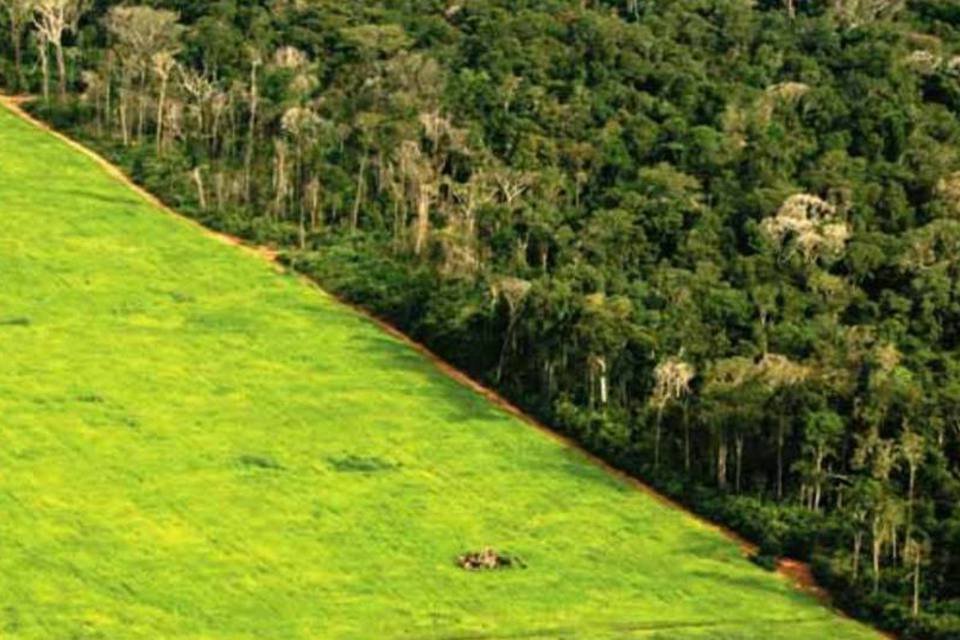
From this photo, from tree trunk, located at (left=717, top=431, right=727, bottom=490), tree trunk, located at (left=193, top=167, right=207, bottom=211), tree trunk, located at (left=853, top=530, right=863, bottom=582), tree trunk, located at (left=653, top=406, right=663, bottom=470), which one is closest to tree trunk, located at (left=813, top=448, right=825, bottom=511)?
tree trunk, located at (left=853, top=530, right=863, bottom=582)

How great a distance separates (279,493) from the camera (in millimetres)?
145125

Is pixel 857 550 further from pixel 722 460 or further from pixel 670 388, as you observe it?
pixel 670 388

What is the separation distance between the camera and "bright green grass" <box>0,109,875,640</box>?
12838cm

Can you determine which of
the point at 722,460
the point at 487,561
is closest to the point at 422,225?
the point at 722,460

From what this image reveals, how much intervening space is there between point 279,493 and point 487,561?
15987 mm

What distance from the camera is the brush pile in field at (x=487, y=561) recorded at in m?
135

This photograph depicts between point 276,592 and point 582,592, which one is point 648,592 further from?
point 276,592

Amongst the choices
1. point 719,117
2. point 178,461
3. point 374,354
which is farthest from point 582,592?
point 719,117

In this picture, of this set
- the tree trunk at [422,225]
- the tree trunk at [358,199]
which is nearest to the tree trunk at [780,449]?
the tree trunk at [422,225]

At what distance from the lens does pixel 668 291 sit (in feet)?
542

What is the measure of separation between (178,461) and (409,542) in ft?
59.8

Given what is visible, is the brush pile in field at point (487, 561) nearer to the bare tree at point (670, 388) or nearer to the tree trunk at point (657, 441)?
the tree trunk at point (657, 441)

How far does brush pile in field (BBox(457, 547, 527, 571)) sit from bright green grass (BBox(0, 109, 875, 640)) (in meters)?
0.83

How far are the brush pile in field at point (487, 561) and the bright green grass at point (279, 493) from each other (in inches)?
32.5
